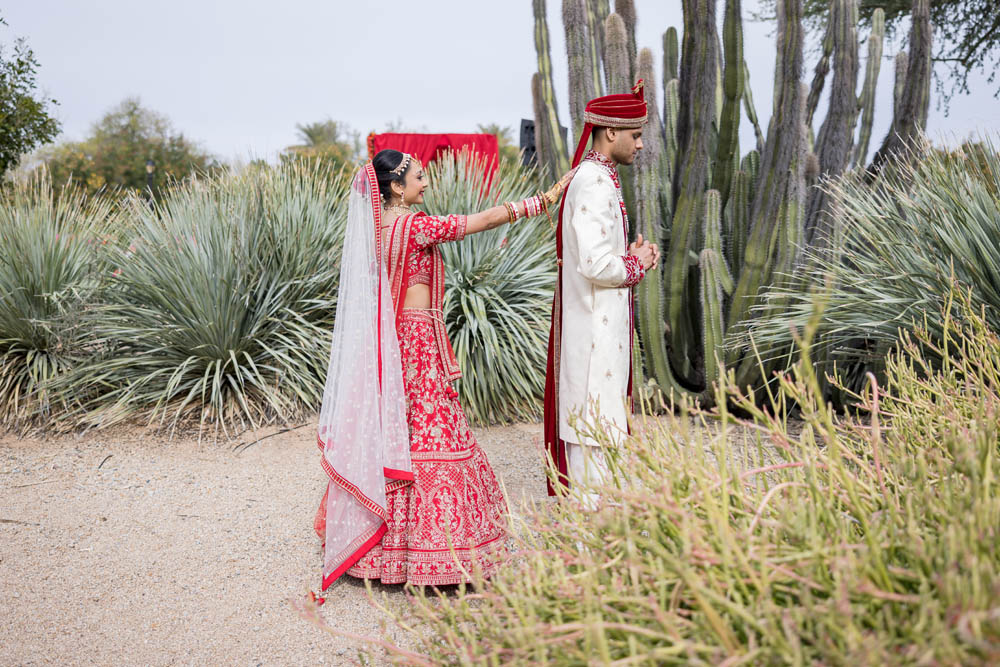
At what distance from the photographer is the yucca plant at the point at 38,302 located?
6.25m

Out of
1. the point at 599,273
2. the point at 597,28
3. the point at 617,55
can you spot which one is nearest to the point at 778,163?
the point at 617,55

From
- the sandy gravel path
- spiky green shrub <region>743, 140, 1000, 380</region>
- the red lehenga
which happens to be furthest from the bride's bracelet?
spiky green shrub <region>743, 140, 1000, 380</region>

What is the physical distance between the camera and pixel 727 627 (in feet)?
3.47

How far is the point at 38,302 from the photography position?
260 inches

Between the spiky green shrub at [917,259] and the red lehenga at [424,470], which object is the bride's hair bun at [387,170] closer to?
the red lehenga at [424,470]

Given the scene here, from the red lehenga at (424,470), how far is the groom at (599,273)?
509 millimetres

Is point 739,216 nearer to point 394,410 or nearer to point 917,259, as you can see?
point 917,259

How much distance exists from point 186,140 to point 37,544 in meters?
45.4

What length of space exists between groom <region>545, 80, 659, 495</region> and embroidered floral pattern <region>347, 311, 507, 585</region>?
502 millimetres

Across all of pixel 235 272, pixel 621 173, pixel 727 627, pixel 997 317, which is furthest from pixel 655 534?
pixel 235 272

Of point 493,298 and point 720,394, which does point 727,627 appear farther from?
point 493,298

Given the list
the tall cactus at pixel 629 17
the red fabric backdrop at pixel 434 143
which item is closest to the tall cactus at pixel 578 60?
the tall cactus at pixel 629 17

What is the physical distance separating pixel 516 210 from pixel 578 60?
2.93m

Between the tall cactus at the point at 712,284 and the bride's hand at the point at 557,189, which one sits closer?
the bride's hand at the point at 557,189
